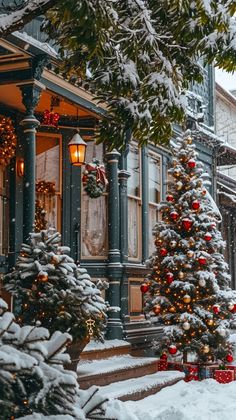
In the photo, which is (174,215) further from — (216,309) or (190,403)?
(190,403)

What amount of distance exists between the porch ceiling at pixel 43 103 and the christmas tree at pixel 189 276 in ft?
7.67

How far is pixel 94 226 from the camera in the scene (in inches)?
533

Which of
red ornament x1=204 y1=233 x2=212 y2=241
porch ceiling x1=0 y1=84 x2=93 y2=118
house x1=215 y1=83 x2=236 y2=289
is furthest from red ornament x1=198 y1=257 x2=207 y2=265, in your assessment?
house x1=215 y1=83 x2=236 y2=289

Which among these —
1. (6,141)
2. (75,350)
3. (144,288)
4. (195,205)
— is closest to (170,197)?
(195,205)

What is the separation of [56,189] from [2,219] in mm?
1570

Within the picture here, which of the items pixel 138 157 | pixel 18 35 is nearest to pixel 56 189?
pixel 138 157

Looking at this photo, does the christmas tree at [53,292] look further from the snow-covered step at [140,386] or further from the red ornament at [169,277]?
the red ornament at [169,277]

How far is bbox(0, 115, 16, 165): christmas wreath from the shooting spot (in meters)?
11.6

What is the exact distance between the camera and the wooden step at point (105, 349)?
11289 mm

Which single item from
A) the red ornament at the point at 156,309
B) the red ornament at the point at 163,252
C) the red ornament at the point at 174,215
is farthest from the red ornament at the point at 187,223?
the red ornament at the point at 156,309

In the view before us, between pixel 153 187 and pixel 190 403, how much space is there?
7.06 meters

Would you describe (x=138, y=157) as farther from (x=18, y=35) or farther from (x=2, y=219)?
(x=18, y=35)

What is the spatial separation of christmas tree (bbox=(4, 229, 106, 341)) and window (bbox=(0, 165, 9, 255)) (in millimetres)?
2897

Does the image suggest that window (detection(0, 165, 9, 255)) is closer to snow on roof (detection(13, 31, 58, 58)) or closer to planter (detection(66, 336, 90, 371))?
snow on roof (detection(13, 31, 58, 58))
